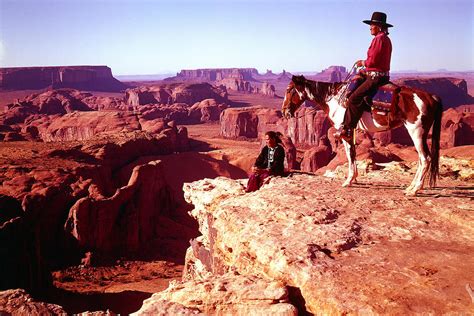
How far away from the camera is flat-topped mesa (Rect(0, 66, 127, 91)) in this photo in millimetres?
114875

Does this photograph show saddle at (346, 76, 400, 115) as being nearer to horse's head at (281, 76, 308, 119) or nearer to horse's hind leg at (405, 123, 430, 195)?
horse's hind leg at (405, 123, 430, 195)

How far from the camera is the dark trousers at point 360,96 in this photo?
7566 millimetres

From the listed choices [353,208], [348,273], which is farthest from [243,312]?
[353,208]

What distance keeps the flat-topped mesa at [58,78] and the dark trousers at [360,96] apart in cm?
12817

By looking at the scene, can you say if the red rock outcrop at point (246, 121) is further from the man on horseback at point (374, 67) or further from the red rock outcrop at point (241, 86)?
the red rock outcrop at point (241, 86)

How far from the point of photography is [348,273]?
4461 mm

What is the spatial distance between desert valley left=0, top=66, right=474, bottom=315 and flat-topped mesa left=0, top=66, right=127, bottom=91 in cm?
9481

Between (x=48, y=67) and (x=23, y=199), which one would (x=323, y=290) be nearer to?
(x=23, y=199)

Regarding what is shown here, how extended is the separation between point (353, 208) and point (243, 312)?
329cm

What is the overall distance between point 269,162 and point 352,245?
3.92 meters

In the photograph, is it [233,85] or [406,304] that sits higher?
[233,85]

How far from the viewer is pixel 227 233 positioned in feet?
20.5

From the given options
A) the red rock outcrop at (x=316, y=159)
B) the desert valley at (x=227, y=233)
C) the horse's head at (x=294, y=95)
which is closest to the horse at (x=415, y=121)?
the desert valley at (x=227, y=233)

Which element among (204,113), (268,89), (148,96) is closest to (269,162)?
(204,113)
